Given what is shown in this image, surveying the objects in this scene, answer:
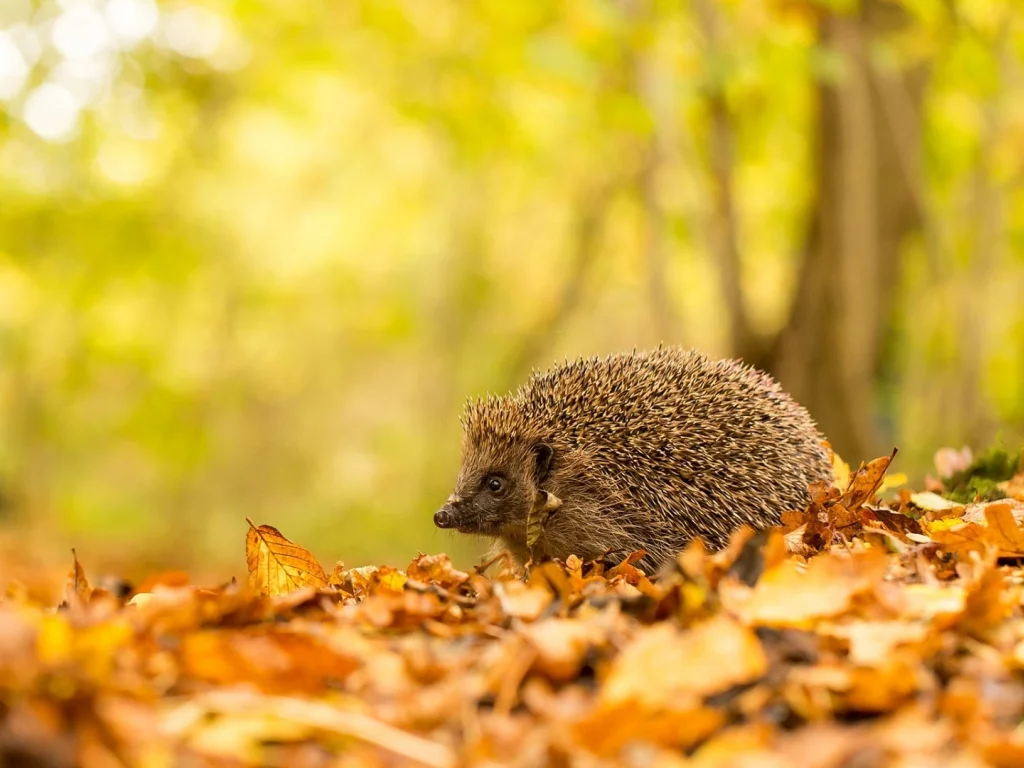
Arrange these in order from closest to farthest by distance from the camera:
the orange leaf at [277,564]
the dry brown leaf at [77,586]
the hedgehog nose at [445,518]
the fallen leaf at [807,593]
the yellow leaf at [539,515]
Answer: the fallen leaf at [807,593], the dry brown leaf at [77,586], the orange leaf at [277,564], the yellow leaf at [539,515], the hedgehog nose at [445,518]

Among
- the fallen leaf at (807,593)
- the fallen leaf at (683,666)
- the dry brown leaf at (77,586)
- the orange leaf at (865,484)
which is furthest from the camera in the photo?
the orange leaf at (865,484)

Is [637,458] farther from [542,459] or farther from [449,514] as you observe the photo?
[449,514]

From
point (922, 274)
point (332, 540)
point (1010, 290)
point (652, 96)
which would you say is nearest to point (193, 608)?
point (652, 96)

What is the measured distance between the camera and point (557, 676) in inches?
97.7

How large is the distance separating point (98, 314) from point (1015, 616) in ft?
67.8

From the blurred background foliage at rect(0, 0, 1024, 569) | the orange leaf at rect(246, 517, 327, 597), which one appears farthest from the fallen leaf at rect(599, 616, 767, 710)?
the blurred background foliage at rect(0, 0, 1024, 569)

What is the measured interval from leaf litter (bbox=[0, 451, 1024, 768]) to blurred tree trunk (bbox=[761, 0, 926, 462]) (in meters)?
8.35

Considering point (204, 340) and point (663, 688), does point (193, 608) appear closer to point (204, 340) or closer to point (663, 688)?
point (663, 688)

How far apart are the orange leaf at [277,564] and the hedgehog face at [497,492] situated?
1.40 metres

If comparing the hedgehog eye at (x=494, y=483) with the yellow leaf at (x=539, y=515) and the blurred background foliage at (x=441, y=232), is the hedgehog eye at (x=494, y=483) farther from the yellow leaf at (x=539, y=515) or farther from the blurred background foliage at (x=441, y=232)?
the blurred background foliage at (x=441, y=232)

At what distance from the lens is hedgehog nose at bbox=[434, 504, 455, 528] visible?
5.36m

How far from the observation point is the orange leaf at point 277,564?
3.94m

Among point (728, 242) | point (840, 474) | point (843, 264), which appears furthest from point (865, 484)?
point (843, 264)

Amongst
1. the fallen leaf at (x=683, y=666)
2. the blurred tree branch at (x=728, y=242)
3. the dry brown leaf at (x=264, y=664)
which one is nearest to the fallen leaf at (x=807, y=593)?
the fallen leaf at (x=683, y=666)
